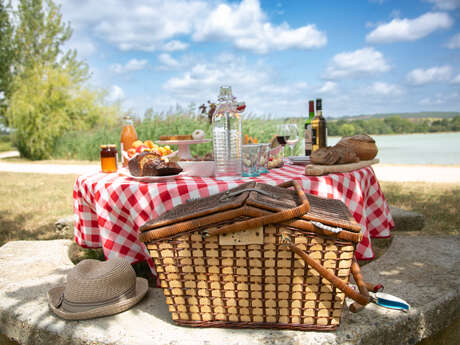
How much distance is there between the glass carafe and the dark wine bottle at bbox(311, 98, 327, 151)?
97cm

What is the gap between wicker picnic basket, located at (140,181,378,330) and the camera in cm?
138

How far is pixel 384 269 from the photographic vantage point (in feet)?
7.47

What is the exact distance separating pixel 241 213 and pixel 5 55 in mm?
25299

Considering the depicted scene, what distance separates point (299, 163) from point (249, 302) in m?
1.45

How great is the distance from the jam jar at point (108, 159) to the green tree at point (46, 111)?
48.1ft

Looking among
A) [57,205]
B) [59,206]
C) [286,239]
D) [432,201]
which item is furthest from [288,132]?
[57,205]

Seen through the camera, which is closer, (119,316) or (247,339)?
(247,339)

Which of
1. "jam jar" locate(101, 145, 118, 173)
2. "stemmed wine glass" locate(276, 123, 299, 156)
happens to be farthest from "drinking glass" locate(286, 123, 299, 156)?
"jam jar" locate(101, 145, 118, 173)

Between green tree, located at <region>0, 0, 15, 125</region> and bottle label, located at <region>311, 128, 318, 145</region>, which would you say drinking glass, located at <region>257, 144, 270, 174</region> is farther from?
green tree, located at <region>0, 0, 15, 125</region>

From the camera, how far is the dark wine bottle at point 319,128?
293 centimetres

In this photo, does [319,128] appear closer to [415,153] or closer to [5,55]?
[415,153]

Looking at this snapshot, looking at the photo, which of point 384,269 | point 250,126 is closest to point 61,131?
point 250,126

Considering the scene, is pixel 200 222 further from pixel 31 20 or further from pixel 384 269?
pixel 31 20

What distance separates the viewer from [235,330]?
155 centimetres
